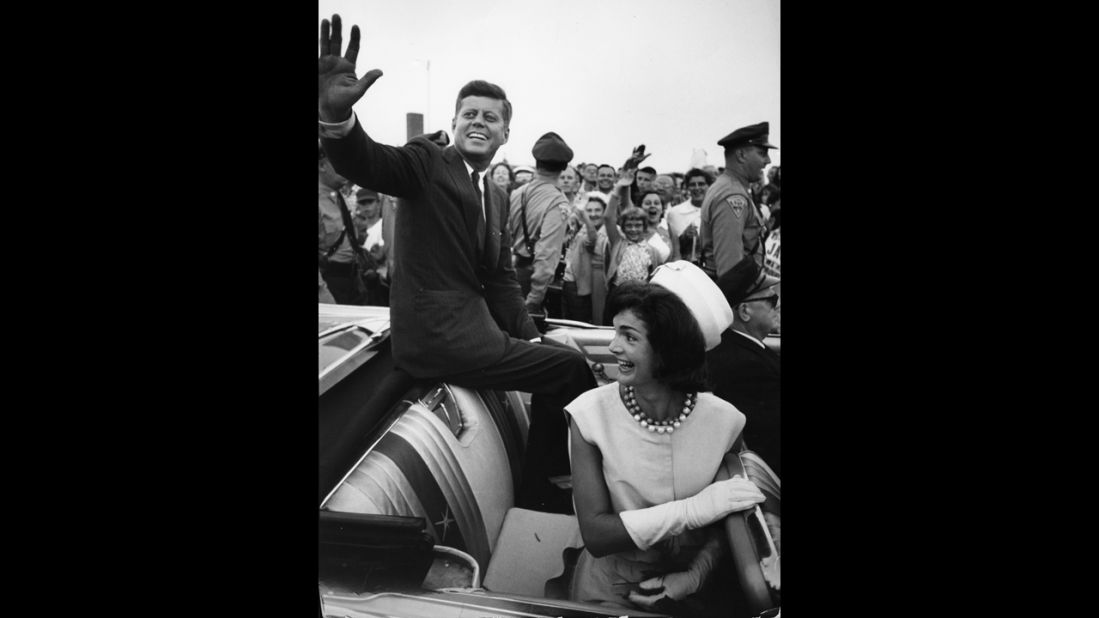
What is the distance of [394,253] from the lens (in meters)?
2.58

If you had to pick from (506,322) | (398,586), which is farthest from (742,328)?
(398,586)

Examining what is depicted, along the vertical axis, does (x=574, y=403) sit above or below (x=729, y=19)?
below

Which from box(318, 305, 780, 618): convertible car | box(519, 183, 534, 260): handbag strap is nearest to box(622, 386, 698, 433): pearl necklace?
box(318, 305, 780, 618): convertible car

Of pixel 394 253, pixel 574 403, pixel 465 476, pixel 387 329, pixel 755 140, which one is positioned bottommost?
pixel 465 476

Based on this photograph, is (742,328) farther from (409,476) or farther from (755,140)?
(409,476)

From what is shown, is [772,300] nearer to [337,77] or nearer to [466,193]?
[466,193]

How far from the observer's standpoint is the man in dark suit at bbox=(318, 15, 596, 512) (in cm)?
250

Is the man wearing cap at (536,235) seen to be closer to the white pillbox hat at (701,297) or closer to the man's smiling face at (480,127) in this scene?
the man's smiling face at (480,127)

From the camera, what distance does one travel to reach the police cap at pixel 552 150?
249cm

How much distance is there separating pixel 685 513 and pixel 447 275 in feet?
3.04

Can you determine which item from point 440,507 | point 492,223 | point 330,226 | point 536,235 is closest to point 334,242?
point 330,226

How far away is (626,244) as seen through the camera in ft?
8.32

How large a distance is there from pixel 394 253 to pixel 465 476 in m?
0.67

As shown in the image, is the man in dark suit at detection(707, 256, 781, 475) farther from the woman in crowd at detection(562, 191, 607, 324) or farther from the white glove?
the woman in crowd at detection(562, 191, 607, 324)
